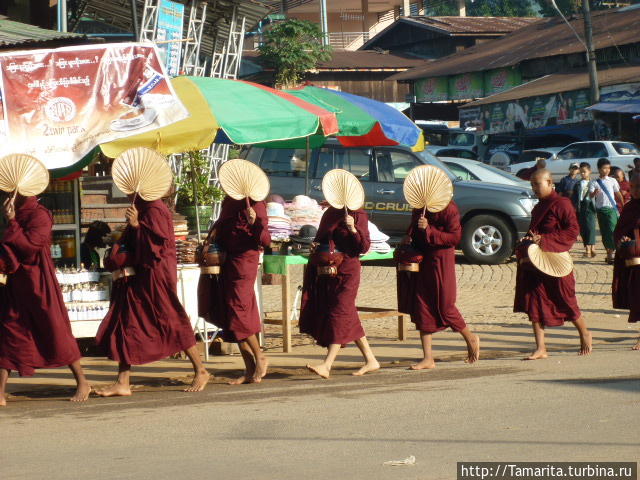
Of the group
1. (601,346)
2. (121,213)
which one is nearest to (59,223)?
(121,213)

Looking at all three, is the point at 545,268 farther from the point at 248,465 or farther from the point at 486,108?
the point at 486,108

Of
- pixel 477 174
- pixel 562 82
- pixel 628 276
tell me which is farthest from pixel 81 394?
pixel 562 82

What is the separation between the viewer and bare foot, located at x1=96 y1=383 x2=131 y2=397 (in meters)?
7.93

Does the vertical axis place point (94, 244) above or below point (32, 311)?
above

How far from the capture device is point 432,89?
42344mm

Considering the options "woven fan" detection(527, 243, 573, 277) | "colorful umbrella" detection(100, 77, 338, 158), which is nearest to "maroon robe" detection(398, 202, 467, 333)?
"woven fan" detection(527, 243, 573, 277)

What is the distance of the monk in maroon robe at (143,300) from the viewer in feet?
25.6

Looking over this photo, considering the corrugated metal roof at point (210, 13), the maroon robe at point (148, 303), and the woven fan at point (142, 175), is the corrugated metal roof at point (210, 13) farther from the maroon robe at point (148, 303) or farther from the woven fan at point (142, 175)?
the maroon robe at point (148, 303)

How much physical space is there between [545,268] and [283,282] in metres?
2.35

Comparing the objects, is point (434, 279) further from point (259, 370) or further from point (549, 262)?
point (259, 370)

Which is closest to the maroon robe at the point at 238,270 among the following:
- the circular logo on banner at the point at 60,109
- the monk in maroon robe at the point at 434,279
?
the monk in maroon robe at the point at 434,279

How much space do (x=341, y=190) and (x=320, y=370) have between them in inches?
56.8

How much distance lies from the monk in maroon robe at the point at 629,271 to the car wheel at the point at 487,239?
22.6ft

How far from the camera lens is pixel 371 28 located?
206ft
